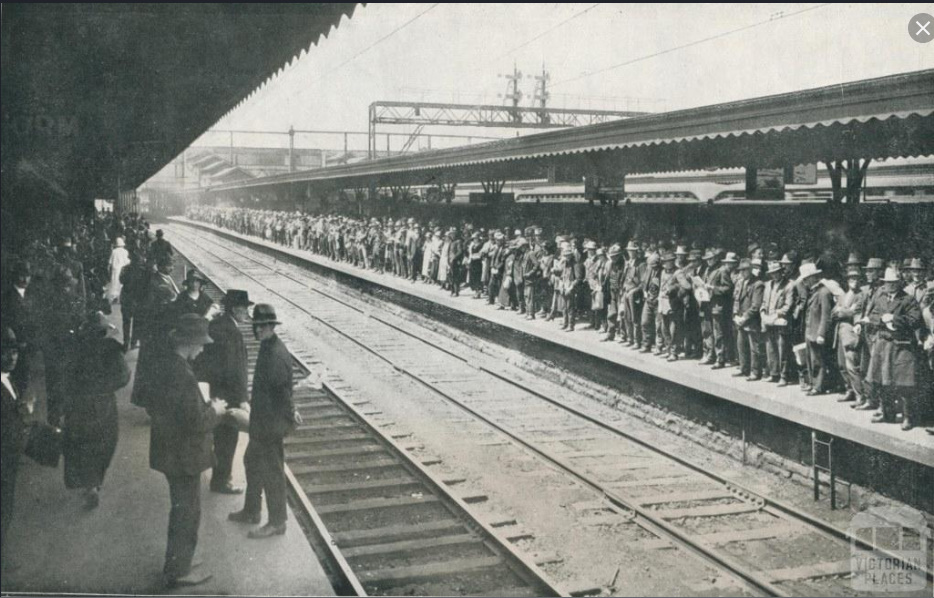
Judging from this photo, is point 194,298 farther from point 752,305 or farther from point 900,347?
point 900,347

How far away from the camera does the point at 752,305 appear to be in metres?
8.95

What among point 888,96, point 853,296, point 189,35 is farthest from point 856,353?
point 189,35

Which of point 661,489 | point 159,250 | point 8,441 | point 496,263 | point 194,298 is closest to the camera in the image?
point 8,441

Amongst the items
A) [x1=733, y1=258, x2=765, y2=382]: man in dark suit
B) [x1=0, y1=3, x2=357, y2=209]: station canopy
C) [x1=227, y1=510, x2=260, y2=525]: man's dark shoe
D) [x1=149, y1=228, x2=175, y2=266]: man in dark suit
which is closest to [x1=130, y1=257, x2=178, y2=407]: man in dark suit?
[x1=149, y1=228, x2=175, y2=266]: man in dark suit

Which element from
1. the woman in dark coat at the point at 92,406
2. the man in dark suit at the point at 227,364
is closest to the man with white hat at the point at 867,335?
the man in dark suit at the point at 227,364

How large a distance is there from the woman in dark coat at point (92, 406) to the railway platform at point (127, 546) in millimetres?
261

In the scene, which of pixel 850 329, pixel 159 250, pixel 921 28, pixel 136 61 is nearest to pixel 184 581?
pixel 136 61

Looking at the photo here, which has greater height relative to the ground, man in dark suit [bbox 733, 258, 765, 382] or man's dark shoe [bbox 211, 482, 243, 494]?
man in dark suit [bbox 733, 258, 765, 382]

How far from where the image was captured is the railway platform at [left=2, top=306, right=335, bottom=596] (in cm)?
434

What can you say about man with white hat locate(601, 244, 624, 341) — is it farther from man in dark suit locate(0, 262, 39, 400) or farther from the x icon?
man in dark suit locate(0, 262, 39, 400)

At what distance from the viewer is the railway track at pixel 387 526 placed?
5523 mm

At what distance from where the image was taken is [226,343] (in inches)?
212

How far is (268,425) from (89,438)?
3.73 ft

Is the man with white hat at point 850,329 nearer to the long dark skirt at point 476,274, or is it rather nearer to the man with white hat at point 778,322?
the man with white hat at point 778,322
